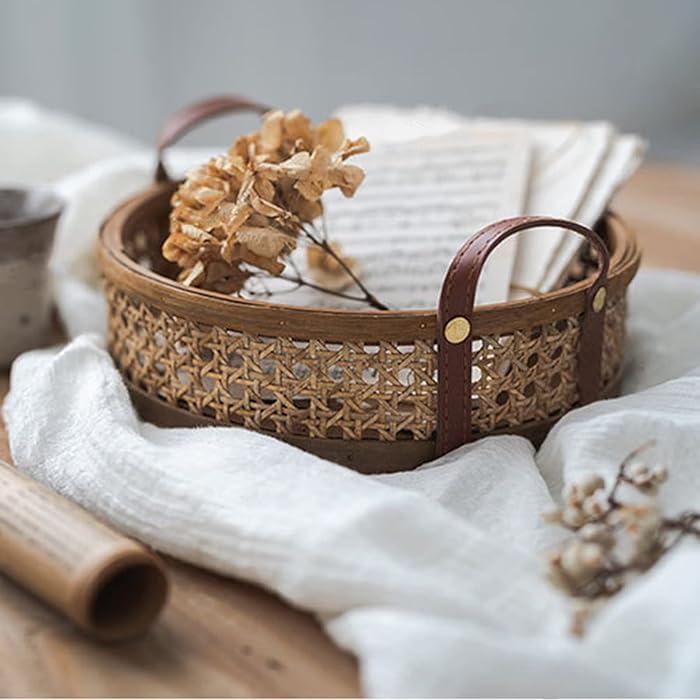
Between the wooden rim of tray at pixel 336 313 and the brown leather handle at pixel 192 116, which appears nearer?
the wooden rim of tray at pixel 336 313

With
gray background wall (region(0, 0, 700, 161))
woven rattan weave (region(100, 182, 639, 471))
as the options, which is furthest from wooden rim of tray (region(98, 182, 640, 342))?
gray background wall (region(0, 0, 700, 161))

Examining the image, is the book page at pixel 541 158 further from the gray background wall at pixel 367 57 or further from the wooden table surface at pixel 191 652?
the gray background wall at pixel 367 57

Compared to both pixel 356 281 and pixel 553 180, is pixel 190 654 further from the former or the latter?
pixel 553 180

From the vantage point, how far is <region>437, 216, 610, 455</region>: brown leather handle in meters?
0.67

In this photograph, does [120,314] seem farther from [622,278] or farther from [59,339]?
[622,278]

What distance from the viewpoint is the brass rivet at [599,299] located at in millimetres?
730

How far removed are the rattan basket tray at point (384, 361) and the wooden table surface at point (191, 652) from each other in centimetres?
12

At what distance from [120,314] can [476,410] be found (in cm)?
26

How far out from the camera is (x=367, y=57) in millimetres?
1721

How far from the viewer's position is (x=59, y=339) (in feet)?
3.33

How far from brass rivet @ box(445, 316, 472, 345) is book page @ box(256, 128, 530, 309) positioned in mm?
164

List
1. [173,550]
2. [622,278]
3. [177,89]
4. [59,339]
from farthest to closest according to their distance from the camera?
[177,89], [59,339], [622,278], [173,550]

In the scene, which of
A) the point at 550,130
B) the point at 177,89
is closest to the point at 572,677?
the point at 550,130

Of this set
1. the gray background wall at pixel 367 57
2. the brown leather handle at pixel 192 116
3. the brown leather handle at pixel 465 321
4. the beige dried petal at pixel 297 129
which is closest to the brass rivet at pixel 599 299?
the brown leather handle at pixel 465 321
